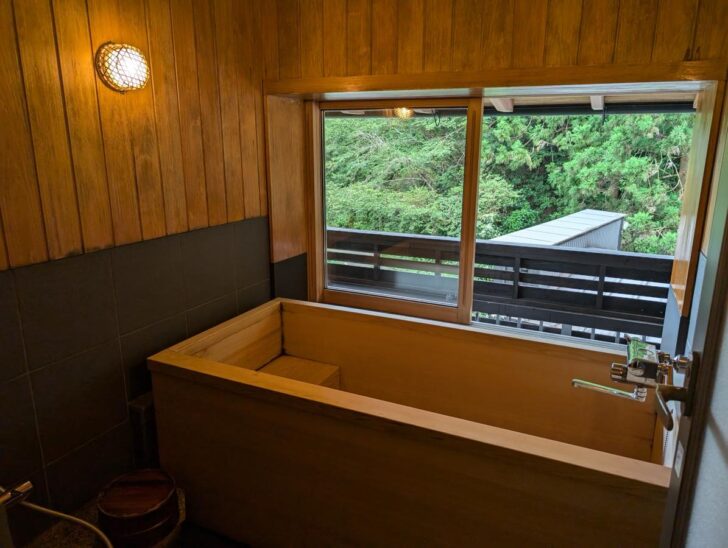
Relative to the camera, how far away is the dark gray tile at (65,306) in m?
1.41

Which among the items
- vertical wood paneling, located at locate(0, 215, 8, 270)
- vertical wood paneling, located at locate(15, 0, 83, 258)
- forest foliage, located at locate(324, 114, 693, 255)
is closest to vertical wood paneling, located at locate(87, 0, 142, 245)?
vertical wood paneling, located at locate(15, 0, 83, 258)

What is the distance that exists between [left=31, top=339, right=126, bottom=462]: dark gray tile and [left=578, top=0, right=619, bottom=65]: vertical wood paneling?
2.06 m

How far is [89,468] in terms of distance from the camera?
164 cm

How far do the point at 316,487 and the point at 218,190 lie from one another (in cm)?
132

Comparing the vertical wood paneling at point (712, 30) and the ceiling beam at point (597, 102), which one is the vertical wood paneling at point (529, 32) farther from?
the ceiling beam at point (597, 102)

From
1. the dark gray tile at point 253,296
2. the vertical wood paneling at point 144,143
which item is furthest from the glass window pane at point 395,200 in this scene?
the vertical wood paneling at point 144,143

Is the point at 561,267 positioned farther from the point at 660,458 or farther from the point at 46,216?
the point at 46,216

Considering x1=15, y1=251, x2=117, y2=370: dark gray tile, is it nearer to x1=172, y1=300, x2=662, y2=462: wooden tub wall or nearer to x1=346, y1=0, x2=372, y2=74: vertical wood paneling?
x1=172, y1=300, x2=662, y2=462: wooden tub wall

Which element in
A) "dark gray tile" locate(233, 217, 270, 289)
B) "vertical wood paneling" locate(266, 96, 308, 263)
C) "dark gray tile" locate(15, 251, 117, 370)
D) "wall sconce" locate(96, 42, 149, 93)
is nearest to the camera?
"dark gray tile" locate(15, 251, 117, 370)

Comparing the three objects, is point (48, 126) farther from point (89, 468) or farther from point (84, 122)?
point (89, 468)

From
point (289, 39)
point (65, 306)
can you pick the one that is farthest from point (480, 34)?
point (65, 306)

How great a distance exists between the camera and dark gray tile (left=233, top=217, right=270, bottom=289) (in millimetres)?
2264

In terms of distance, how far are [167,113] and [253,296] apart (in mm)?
975

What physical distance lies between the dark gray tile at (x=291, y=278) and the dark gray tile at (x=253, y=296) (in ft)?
0.19
